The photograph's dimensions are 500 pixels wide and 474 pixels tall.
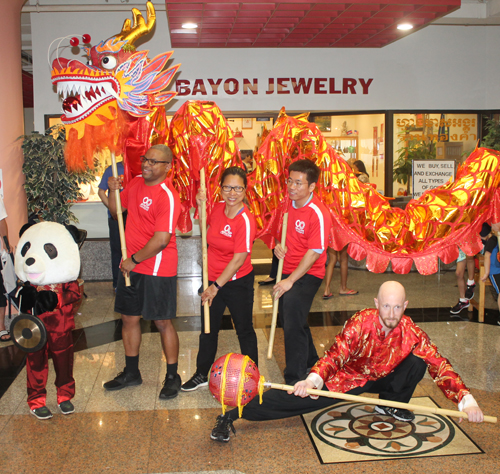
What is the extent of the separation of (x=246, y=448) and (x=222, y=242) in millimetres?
1250

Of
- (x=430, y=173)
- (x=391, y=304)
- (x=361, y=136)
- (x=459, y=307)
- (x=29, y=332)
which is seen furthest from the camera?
(x=361, y=136)

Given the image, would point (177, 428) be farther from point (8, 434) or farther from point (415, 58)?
point (415, 58)

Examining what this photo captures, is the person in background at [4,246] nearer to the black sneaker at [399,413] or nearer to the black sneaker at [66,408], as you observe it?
the black sneaker at [66,408]

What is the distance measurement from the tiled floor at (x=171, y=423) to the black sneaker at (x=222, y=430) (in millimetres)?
38

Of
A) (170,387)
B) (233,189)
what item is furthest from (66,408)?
(233,189)

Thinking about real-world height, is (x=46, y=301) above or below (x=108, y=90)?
below

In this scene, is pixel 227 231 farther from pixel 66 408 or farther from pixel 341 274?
pixel 341 274

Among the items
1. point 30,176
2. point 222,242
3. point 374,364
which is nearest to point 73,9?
point 30,176

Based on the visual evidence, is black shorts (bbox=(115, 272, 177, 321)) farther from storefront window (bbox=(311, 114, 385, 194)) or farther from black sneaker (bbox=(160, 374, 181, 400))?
storefront window (bbox=(311, 114, 385, 194))

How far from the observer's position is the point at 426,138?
8461mm

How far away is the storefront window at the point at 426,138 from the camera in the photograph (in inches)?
331

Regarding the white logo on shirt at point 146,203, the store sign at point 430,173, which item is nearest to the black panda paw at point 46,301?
the white logo on shirt at point 146,203

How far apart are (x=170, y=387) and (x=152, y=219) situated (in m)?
1.13

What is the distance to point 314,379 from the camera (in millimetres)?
2666
